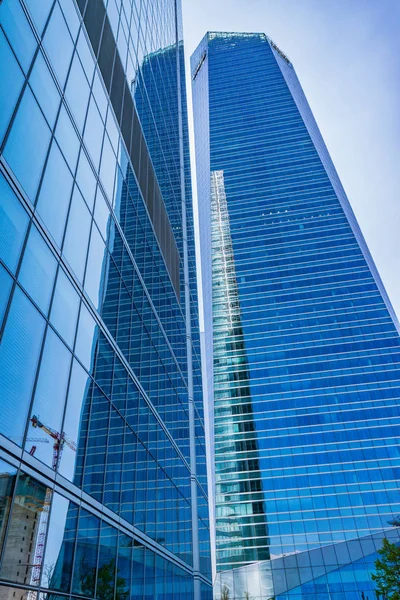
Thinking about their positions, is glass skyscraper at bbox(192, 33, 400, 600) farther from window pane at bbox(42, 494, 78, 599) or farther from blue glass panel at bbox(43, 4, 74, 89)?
blue glass panel at bbox(43, 4, 74, 89)

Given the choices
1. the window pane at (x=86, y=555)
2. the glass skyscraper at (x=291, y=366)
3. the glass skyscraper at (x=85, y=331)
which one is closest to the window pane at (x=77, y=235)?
the glass skyscraper at (x=85, y=331)

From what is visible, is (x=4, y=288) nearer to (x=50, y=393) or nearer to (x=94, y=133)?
(x=50, y=393)

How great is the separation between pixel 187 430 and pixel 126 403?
50.7 feet

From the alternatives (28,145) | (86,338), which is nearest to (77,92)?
(28,145)

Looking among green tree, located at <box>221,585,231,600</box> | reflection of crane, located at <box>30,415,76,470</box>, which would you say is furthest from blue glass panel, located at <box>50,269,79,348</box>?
green tree, located at <box>221,585,231,600</box>

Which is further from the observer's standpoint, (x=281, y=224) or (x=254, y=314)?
(x=281, y=224)

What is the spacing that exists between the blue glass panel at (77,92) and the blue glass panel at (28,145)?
3.38 meters

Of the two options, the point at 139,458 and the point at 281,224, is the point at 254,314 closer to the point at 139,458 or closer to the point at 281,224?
the point at 281,224

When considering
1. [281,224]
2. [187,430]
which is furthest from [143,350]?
[281,224]

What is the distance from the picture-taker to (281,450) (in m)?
98.6

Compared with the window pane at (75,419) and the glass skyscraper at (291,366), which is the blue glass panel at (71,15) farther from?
the glass skyscraper at (291,366)

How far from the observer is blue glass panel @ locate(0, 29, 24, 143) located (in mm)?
Answer: 11328

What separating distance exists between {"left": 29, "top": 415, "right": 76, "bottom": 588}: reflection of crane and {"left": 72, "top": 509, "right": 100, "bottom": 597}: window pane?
99.0 inches

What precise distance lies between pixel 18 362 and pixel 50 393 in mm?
1936
